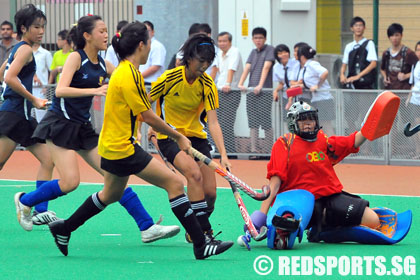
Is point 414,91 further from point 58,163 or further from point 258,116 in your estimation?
point 58,163

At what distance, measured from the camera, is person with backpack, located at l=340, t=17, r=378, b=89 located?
15.7 m

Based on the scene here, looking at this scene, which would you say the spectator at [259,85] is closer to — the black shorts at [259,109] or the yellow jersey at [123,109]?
the black shorts at [259,109]

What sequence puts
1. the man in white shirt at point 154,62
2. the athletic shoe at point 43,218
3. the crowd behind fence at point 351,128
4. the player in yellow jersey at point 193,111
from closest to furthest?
the player in yellow jersey at point 193,111 → the athletic shoe at point 43,218 → the crowd behind fence at point 351,128 → the man in white shirt at point 154,62

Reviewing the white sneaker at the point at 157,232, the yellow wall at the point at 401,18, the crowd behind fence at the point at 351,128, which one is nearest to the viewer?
the white sneaker at the point at 157,232

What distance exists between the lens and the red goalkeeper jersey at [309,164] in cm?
866

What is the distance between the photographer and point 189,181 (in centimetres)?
853

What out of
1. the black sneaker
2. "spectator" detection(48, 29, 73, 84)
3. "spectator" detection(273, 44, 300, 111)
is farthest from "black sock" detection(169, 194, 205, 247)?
"spectator" detection(48, 29, 73, 84)

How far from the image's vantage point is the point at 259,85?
51.9ft

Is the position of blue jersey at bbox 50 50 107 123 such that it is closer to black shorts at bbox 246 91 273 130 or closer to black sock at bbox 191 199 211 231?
black sock at bbox 191 199 211 231

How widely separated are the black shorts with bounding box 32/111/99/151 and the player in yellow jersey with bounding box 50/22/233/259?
1048 millimetres

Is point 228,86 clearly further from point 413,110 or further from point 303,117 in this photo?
point 303,117

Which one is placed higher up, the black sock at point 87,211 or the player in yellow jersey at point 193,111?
the player in yellow jersey at point 193,111

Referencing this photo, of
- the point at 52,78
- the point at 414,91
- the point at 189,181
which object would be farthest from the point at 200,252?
the point at 52,78

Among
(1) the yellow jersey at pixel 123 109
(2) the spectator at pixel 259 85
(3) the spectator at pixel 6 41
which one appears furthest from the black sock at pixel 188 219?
(3) the spectator at pixel 6 41
